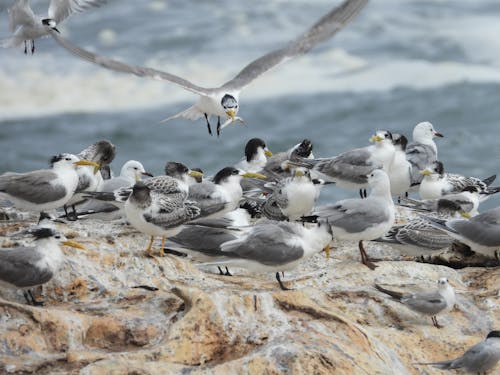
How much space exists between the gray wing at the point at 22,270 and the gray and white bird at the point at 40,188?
6.25 feet

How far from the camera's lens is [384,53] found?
112ft

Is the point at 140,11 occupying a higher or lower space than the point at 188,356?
higher

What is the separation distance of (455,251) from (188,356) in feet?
13.5

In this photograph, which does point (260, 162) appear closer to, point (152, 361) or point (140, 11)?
point (152, 361)

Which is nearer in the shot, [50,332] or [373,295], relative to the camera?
[50,332]

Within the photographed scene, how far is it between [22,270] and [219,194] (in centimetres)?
302

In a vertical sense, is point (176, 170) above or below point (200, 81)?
above

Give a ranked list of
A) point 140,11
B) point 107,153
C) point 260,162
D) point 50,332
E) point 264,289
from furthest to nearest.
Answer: point 140,11
point 260,162
point 107,153
point 264,289
point 50,332

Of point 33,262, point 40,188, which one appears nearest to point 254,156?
point 40,188

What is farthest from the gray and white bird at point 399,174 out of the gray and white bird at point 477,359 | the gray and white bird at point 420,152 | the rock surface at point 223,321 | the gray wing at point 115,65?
the gray and white bird at point 477,359

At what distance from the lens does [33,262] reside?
821 cm

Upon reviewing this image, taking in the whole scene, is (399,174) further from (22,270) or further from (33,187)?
(22,270)

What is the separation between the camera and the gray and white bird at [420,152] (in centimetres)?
1295

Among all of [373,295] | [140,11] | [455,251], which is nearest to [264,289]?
[373,295]
